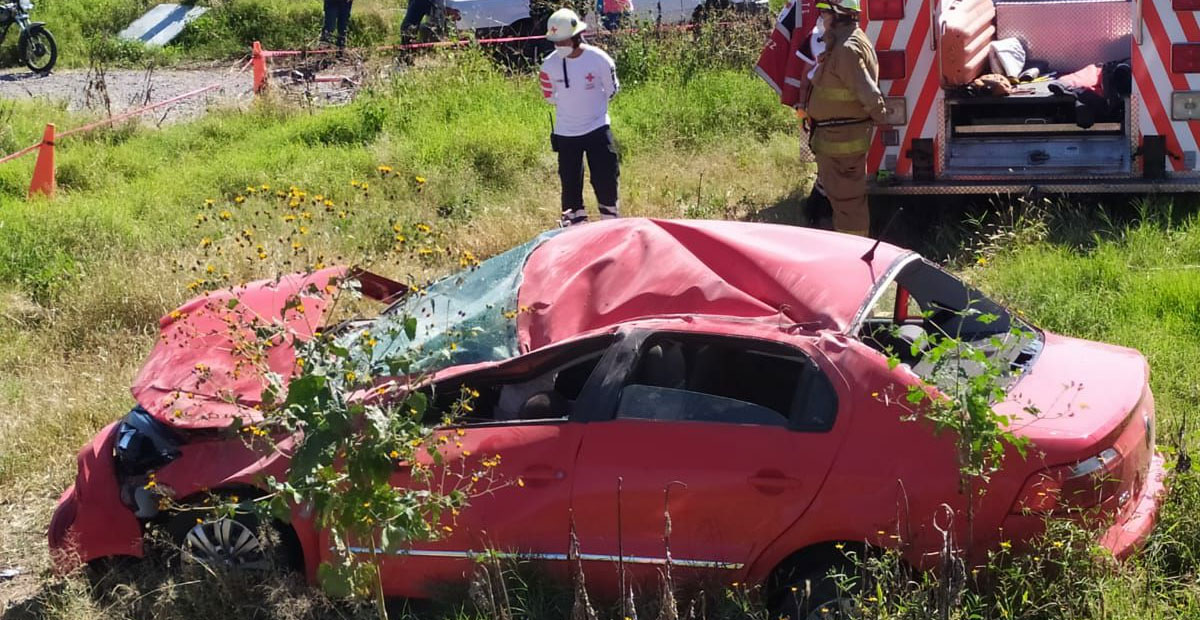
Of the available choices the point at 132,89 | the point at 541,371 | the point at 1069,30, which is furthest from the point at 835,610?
the point at 132,89

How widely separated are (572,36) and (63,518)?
15.6 ft

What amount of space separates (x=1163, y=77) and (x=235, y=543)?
244 inches

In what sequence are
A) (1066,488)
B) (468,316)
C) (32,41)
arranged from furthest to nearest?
(32,41), (468,316), (1066,488)

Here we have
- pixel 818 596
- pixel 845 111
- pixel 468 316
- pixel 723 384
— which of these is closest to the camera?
pixel 818 596

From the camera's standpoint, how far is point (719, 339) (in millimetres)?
4758

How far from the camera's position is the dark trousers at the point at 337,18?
690 inches

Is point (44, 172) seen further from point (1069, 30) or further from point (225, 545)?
point (1069, 30)

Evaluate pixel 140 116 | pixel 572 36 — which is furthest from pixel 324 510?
pixel 140 116

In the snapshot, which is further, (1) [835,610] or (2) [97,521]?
(2) [97,521]

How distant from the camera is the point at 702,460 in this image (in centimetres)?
456

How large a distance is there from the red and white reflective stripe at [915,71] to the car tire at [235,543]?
5311mm

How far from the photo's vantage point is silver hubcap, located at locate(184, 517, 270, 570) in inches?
203

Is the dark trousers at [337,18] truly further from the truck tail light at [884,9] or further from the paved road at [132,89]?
the truck tail light at [884,9]

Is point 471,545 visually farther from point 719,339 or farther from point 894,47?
point 894,47
